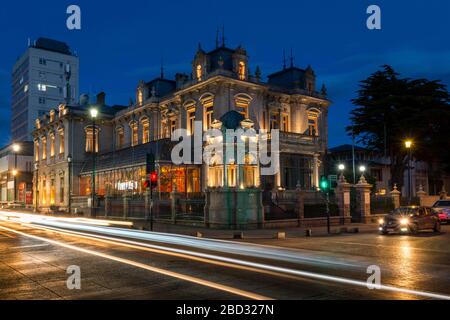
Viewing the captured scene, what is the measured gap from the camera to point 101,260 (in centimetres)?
1338

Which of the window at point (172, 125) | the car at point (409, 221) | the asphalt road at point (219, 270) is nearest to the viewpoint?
the asphalt road at point (219, 270)

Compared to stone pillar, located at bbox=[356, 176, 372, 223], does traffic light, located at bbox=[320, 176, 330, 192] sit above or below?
above

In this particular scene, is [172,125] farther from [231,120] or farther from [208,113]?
[231,120]

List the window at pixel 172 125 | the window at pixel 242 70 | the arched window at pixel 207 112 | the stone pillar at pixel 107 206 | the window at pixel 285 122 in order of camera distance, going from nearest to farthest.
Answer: the stone pillar at pixel 107 206 < the arched window at pixel 207 112 < the window at pixel 242 70 < the window at pixel 285 122 < the window at pixel 172 125

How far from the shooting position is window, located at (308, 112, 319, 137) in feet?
155

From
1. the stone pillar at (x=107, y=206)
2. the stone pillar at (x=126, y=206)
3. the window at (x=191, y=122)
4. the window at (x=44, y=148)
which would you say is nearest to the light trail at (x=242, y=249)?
the stone pillar at (x=126, y=206)

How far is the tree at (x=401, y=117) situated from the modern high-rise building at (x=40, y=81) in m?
83.9

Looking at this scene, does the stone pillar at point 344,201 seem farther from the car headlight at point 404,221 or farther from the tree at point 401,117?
the tree at point 401,117

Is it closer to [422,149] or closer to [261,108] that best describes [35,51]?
[261,108]

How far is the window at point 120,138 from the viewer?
55.6 meters

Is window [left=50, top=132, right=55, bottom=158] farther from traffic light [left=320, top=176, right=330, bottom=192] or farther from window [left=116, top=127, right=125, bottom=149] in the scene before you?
traffic light [left=320, top=176, right=330, bottom=192]

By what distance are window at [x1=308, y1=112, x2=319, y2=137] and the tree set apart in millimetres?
3991

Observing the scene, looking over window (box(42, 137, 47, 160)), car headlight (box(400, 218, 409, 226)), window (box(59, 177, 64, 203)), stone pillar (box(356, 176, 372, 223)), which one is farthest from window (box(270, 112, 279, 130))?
window (box(42, 137, 47, 160))
